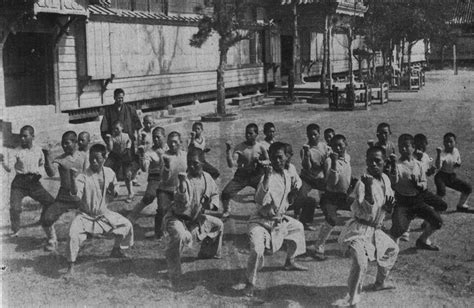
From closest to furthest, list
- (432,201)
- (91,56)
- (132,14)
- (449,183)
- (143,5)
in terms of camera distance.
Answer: (432,201)
(449,183)
(91,56)
(132,14)
(143,5)

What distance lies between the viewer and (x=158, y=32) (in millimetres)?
19641

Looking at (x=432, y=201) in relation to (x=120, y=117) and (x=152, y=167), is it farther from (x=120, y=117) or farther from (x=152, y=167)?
(x=120, y=117)

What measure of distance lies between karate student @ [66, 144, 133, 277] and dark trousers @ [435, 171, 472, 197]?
4241 mm

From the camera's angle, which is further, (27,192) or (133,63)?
(133,63)

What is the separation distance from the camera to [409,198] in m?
6.77

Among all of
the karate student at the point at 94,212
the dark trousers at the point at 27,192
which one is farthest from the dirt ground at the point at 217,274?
the dark trousers at the point at 27,192

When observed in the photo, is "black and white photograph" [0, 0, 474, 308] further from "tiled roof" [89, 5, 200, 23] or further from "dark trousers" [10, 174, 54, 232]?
"tiled roof" [89, 5, 200, 23]

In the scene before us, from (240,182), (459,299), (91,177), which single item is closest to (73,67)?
(240,182)

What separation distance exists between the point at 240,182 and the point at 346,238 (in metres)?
2.92

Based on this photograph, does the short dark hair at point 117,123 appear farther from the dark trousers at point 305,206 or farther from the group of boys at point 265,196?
the dark trousers at point 305,206

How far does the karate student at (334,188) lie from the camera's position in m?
6.55

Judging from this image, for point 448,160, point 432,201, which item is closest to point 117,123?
point 432,201

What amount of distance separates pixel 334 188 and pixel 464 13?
188ft

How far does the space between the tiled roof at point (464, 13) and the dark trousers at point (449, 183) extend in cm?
5350
